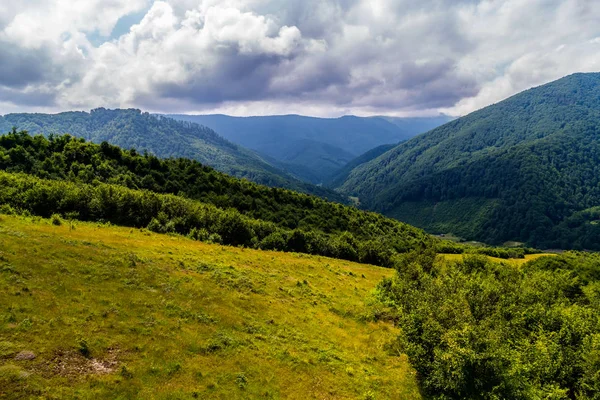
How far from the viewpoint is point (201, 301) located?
3569 centimetres

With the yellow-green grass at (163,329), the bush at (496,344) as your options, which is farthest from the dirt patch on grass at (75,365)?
the bush at (496,344)

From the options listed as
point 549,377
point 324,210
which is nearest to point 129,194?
point 549,377

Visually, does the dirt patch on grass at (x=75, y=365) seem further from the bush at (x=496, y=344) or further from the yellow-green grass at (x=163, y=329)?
the bush at (x=496, y=344)

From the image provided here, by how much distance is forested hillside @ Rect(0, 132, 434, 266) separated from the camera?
60719mm

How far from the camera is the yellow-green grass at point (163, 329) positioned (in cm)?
2167

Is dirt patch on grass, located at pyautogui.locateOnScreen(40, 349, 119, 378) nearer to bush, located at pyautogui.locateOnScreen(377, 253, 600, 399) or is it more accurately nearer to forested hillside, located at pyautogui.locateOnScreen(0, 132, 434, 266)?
bush, located at pyautogui.locateOnScreen(377, 253, 600, 399)

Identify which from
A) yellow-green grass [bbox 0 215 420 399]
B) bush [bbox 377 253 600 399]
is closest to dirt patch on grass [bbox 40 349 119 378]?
yellow-green grass [bbox 0 215 420 399]

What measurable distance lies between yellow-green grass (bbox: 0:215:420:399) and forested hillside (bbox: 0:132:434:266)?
13278 mm

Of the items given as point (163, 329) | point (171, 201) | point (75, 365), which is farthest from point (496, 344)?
point (171, 201)

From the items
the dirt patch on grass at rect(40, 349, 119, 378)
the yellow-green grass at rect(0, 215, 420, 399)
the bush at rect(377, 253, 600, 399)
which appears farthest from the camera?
the bush at rect(377, 253, 600, 399)

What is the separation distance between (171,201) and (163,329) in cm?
5172

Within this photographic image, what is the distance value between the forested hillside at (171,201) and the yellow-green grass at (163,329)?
1328cm

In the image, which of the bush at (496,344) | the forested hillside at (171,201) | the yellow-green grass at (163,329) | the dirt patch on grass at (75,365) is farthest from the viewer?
the forested hillside at (171,201)

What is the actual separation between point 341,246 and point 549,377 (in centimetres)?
6466
